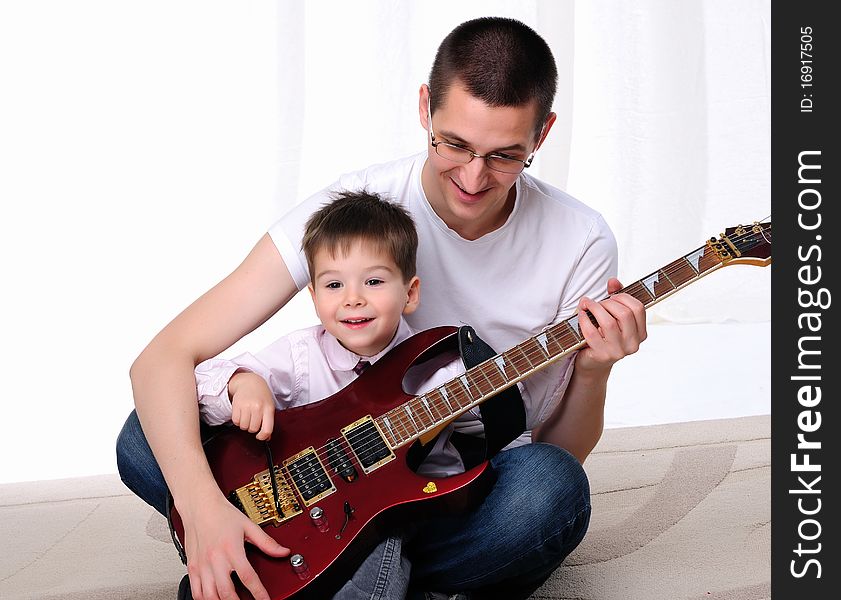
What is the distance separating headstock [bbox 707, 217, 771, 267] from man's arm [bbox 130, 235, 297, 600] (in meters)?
0.64

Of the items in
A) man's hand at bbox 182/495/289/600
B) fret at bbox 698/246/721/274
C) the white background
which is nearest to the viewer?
man's hand at bbox 182/495/289/600

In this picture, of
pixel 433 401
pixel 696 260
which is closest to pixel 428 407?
pixel 433 401

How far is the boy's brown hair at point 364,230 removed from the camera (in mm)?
1451

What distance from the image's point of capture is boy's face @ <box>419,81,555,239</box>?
54.7 inches

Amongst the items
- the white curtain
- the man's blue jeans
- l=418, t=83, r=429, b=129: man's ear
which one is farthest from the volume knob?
the white curtain

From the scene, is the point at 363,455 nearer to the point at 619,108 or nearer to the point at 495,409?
the point at 495,409

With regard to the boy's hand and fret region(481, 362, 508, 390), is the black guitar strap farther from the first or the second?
the boy's hand

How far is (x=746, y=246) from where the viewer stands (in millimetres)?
1435

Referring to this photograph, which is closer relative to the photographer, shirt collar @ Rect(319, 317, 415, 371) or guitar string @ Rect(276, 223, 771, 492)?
guitar string @ Rect(276, 223, 771, 492)

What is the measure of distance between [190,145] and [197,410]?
65.3 inches

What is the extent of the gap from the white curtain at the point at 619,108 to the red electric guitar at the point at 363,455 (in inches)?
62.5

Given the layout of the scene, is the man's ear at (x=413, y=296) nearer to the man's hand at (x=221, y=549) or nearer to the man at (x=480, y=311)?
the man at (x=480, y=311)

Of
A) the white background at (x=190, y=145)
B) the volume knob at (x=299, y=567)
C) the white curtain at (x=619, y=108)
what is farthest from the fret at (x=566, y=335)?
the white curtain at (x=619, y=108)

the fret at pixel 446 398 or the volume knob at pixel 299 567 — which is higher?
the fret at pixel 446 398
